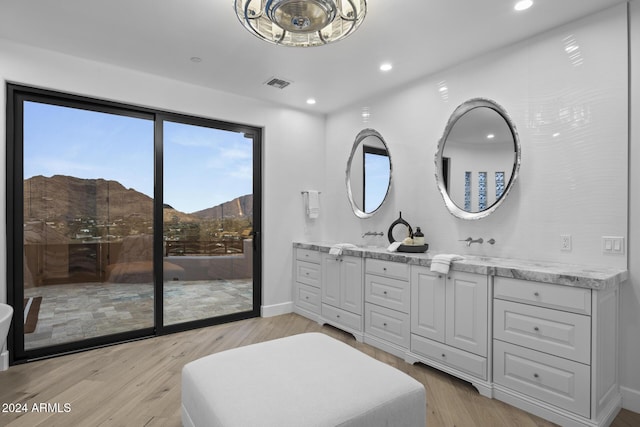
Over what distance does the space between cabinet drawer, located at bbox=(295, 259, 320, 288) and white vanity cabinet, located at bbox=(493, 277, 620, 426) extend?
208cm

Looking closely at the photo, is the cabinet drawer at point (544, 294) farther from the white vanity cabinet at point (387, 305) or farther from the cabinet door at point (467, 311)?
the white vanity cabinet at point (387, 305)

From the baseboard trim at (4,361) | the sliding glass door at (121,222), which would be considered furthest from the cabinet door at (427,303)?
the baseboard trim at (4,361)

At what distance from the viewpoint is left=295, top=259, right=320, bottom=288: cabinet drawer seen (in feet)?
13.3

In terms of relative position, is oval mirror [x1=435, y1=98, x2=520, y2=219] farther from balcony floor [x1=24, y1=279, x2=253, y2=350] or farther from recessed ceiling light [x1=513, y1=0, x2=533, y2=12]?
balcony floor [x1=24, y1=279, x2=253, y2=350]

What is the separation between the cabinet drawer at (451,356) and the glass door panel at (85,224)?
263cm

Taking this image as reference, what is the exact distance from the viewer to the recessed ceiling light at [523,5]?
2.24 meters

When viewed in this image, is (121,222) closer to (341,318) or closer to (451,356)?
(341,318)

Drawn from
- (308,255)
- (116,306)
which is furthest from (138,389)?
(308,255)

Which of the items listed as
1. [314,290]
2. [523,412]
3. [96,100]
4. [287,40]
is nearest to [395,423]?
[523,412]

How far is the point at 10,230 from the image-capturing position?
9.27 ft

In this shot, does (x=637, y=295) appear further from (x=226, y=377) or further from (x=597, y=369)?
(x=226, y=377)

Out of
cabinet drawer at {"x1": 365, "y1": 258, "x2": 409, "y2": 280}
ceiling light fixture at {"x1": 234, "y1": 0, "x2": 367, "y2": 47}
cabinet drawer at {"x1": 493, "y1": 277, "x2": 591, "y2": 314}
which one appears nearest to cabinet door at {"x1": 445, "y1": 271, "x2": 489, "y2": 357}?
cabinet drawer at {"x1": 493, "y1": 277, "x2": 591, "y2": 314}

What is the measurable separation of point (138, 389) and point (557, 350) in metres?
2.76

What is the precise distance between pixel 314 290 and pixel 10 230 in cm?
286
